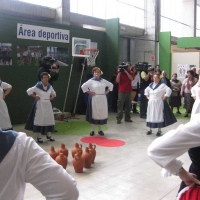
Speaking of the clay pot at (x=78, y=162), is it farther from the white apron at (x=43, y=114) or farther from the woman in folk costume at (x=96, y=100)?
the woman in folk costume at (x=96, y=100)

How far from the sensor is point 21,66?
727cm

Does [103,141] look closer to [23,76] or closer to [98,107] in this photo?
[98,107]

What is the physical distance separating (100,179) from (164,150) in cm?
240

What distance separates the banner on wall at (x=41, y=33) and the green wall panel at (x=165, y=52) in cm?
497

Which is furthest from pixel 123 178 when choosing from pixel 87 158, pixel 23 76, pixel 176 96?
pixel 176 96

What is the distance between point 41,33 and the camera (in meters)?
7.61

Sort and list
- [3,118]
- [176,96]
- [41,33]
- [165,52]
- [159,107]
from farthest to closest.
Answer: [165,52]
[176,96]
[41,33]
[159,107]
[3,118]

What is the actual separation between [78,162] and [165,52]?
9.02 m

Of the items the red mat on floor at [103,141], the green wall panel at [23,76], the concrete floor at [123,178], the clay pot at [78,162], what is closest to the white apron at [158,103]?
the concrete floor at [123,178]

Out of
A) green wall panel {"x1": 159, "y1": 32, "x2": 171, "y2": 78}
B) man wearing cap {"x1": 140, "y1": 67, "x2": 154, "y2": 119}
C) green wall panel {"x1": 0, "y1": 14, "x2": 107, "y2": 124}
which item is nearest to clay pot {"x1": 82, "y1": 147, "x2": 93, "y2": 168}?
green wall panel {"x1": 0, "y1": 14, "x2": 107, "y2": 124}

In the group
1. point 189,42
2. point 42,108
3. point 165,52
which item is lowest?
point 42,108

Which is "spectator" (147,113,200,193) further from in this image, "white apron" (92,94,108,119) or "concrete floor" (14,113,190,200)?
"white apron" (92,94,108,119)

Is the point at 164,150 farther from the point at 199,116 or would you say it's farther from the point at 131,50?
the point at 131,50

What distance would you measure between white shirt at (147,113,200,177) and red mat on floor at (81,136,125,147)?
12.7 ft
